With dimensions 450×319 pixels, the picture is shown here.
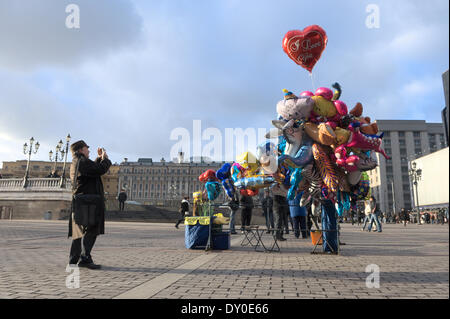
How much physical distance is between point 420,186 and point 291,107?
199ft

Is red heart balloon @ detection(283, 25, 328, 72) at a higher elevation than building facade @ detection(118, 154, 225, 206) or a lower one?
lower

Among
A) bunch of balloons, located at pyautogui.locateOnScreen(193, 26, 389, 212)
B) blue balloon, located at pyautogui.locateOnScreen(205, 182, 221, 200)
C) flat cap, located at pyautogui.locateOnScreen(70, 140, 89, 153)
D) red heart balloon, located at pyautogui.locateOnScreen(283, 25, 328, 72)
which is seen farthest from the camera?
blue balloon, located at pyautogui.locateOnScreen(205, 182, 221, 200)

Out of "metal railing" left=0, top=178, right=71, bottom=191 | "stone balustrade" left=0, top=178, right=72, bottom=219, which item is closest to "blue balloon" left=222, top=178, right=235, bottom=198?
"stone balustrade" left=0, top=178, right=72, bottom=219

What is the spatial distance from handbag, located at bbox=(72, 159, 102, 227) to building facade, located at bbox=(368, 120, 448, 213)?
98.1m

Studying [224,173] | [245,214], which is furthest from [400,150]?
[224,173]

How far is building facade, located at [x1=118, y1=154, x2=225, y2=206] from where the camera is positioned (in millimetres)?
123750

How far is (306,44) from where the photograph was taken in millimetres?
8688

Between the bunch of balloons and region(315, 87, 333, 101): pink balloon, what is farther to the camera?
region(315, 87, 333, 101): pink balloon

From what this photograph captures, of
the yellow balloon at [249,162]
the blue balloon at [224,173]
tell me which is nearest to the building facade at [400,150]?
the blue balloon at [224,173]

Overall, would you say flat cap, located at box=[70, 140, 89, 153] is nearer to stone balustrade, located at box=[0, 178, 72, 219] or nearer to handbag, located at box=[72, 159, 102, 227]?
handbag, located at box=[72, 159, 102, 227]

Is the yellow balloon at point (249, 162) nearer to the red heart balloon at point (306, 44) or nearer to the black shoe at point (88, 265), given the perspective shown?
the red heart balloon at point (306, 44)

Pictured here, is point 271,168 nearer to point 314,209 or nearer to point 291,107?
point 291,107
